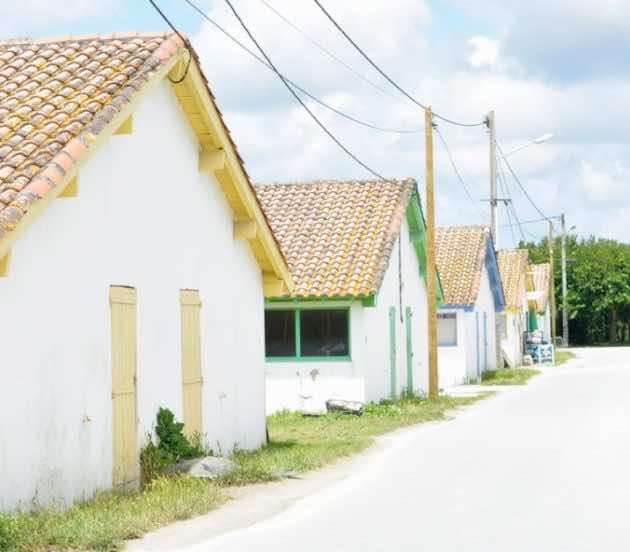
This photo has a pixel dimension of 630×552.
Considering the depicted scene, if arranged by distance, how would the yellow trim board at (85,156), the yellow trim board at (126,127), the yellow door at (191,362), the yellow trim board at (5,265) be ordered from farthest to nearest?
the yellow door at (191,362) < the yellow trim board at (126,127) < the yellow trim board at (5,265) < the yellow trim board at (85,156)

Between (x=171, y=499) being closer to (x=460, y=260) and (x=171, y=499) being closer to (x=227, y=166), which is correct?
(x=227, y=166)

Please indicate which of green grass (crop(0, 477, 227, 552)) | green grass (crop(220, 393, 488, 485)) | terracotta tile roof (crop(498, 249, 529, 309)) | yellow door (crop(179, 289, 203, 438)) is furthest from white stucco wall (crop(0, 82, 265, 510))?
terracotta tile roof (crop(498, 249, 529, 309))

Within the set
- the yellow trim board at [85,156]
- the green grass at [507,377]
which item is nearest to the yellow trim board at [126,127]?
the yellow trim board at [85,156]

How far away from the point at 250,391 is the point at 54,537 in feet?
29.8

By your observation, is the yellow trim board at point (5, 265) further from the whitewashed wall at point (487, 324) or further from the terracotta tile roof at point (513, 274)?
the terracotta tile roof at point (513, 274)

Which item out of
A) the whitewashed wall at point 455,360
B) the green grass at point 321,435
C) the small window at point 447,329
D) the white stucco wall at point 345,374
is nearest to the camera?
the green grass at point 321,435

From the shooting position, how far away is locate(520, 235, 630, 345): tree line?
92.2 meters

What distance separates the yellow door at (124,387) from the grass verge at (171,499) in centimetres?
33

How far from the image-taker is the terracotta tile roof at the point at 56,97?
1175 centimetres

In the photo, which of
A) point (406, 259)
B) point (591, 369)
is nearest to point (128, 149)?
point (406, 259)

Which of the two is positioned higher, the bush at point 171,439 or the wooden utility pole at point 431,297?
the wooden utility pole at point 431,297

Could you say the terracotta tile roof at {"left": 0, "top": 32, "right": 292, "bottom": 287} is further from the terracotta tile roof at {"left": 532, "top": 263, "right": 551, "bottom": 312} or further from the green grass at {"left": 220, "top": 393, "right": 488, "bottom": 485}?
the terracotta tile roof at {"left": 532, "top": 263, "right": 551, "bottom": 312}

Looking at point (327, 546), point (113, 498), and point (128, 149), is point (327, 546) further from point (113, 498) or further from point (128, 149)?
point (128, 149)

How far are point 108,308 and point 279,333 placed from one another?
550 inches
